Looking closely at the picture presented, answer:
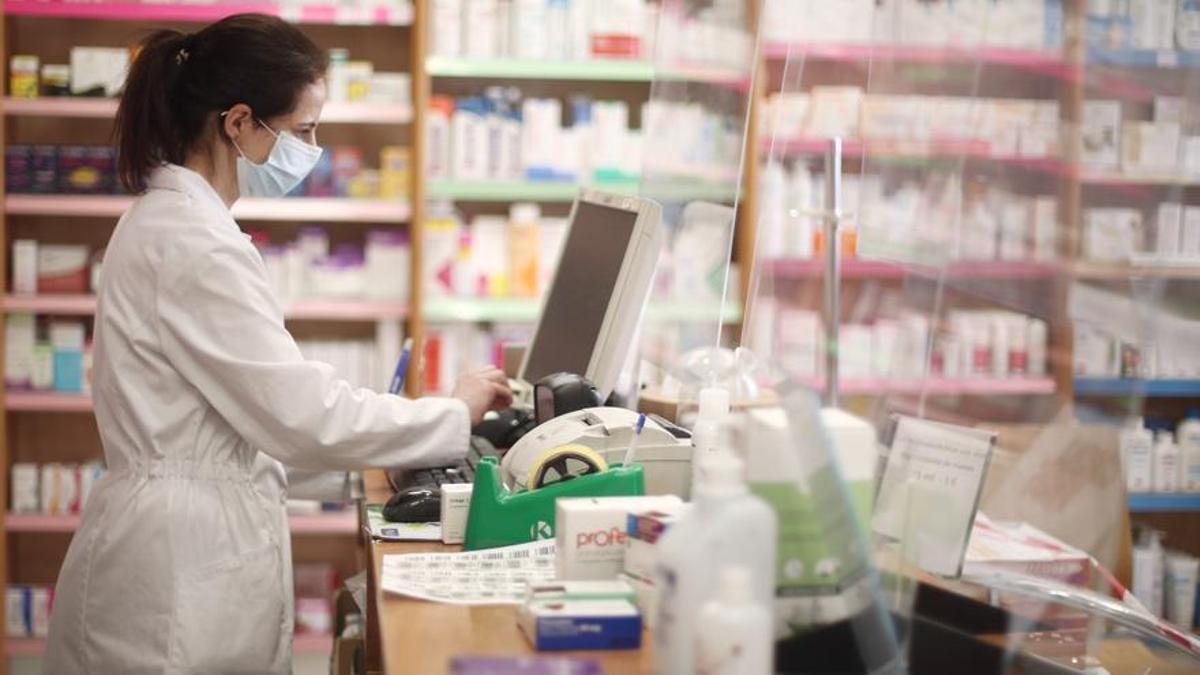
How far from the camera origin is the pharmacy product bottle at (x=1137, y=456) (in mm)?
1968

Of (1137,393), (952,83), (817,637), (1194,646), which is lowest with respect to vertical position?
(1194,646)

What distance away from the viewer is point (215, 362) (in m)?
2.21

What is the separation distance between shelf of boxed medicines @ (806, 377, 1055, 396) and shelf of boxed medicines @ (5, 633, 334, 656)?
3196mm

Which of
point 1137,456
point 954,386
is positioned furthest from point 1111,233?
point 1137,456

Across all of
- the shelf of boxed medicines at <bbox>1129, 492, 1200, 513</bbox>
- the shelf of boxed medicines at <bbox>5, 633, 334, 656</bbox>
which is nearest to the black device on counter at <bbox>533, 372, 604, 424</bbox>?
the shelf of boxed medicines at <bbox>1129, 492, 1200, 513</bbox>

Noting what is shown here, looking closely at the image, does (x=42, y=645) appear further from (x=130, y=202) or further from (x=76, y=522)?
(x=130, y=202)

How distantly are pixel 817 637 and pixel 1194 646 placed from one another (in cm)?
77

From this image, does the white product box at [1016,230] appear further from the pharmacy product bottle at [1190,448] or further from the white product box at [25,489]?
the white product box at [25,489]

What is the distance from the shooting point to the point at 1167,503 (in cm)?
310

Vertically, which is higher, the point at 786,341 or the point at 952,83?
the point at 952,83

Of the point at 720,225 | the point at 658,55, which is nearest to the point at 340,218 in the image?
the point at 658,55

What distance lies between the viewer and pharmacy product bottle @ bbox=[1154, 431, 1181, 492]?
256cm

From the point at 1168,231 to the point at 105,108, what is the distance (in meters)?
3.60

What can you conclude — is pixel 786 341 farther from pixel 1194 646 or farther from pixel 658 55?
pixel 658 55
